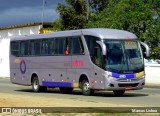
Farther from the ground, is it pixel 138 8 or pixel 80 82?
pixel 138 8

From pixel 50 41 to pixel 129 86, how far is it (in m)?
6.18

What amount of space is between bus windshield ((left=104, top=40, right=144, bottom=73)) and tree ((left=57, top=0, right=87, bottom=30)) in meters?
29.4

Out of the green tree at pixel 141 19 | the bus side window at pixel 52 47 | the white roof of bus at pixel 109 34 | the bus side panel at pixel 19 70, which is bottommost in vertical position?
the bus side panel at pixel 19 70

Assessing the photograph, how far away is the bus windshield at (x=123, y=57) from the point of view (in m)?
23.0

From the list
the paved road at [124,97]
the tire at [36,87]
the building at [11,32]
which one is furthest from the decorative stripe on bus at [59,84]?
the building at [11,32]

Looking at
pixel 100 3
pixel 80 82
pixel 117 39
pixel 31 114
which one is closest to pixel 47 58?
pixel 80 82

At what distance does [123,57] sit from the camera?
912 inches

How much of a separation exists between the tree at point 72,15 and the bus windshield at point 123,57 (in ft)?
96.4

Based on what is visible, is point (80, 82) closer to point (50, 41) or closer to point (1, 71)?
point (50, 41)

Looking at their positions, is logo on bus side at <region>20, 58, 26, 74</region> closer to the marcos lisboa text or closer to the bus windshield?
the bus windshield

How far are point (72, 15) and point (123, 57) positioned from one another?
3061 cm

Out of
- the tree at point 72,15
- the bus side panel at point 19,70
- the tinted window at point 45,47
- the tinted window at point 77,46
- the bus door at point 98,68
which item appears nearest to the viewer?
the bus door at point 98,68

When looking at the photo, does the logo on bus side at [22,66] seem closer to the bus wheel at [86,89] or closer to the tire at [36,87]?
the tire at [36,87]

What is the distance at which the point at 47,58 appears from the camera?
27.6 meters
